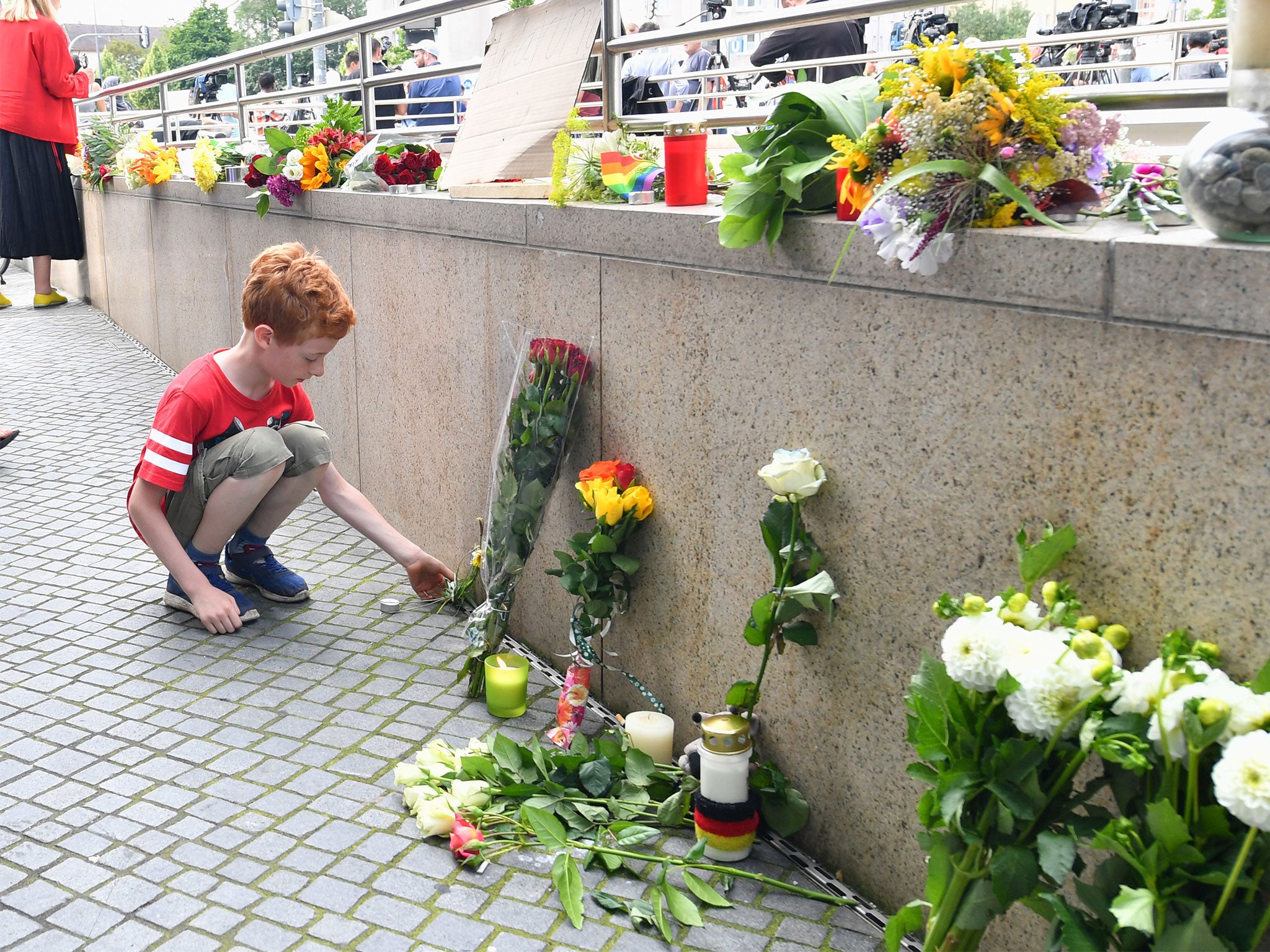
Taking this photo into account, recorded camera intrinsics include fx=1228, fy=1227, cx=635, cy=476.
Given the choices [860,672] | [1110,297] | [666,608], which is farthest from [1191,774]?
[666,608]

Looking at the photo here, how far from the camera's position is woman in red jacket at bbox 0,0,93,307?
9.48 m

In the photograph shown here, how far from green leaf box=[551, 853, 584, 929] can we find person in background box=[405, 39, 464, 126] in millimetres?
7537

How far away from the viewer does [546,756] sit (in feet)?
10.5

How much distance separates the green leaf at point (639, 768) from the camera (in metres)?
3.05

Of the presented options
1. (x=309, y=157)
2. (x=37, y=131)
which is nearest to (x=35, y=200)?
(x=37, y=131)

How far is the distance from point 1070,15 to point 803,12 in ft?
24.1

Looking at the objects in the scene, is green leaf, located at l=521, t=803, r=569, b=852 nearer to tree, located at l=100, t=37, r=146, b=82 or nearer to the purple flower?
the purple flower

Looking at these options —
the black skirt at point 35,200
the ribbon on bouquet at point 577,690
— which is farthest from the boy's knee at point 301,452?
the black skirt at point 35,200

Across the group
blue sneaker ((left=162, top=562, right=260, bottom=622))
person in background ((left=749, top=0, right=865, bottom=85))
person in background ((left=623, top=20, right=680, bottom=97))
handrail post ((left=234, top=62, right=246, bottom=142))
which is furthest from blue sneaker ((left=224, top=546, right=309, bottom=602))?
person in background ((left=623, top=20, right=680, bottom=97))

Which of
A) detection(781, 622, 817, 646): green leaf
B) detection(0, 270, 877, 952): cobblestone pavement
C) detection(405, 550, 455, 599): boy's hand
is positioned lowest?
detection(0, 270, 877, 952): cobblestone pavement

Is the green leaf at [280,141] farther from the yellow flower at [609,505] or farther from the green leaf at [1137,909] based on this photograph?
the green leaf at [1137,909]

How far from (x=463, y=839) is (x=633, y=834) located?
0.39m

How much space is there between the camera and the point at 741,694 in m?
2.83

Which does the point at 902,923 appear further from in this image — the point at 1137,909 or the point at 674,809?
the point at 674,809
